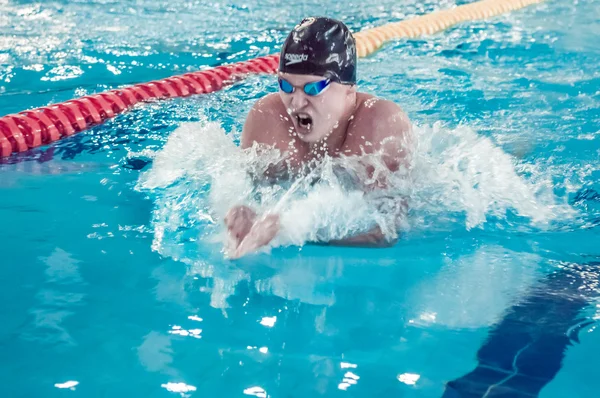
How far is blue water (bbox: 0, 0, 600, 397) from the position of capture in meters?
1.91

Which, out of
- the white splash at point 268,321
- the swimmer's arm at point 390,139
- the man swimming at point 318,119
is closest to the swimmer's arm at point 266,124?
the man swimming at point 318,119

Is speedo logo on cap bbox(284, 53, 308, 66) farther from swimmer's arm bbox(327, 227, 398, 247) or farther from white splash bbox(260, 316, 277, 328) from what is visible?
white splash bbox(260, 316, 277, 328)

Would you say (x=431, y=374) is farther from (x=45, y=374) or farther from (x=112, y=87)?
(x=112, y=87)

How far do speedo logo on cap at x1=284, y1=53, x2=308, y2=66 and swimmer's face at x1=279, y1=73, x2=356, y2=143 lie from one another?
0.17 ft

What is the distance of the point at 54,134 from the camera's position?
13.1ft

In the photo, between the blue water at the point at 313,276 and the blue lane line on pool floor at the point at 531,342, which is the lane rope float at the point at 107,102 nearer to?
the blue water at the point at 313,276

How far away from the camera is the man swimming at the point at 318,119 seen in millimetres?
2533

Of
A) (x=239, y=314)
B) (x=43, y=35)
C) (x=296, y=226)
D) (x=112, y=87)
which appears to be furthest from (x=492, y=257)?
(x=43, y=35)

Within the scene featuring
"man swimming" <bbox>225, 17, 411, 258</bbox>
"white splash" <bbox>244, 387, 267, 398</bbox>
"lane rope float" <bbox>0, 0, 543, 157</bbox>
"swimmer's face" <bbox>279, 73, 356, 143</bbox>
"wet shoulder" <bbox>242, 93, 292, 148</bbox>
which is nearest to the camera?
"white splash" <bbox>244, 387, 267, 398</bbox>

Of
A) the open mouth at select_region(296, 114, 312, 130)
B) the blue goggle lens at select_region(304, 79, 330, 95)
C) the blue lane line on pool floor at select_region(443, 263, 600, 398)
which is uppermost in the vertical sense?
the blue goggle lens at select_region(304, 79, 330, 95)

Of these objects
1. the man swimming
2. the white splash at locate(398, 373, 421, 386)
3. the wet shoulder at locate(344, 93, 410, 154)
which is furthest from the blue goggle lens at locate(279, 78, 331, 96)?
the white splash at locate(398, 373, 421, 386)

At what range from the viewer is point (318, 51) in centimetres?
262

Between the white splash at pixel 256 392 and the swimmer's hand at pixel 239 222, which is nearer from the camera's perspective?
the white splash at pixel 256 392

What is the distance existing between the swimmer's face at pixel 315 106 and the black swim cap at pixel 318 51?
0.03 meters
